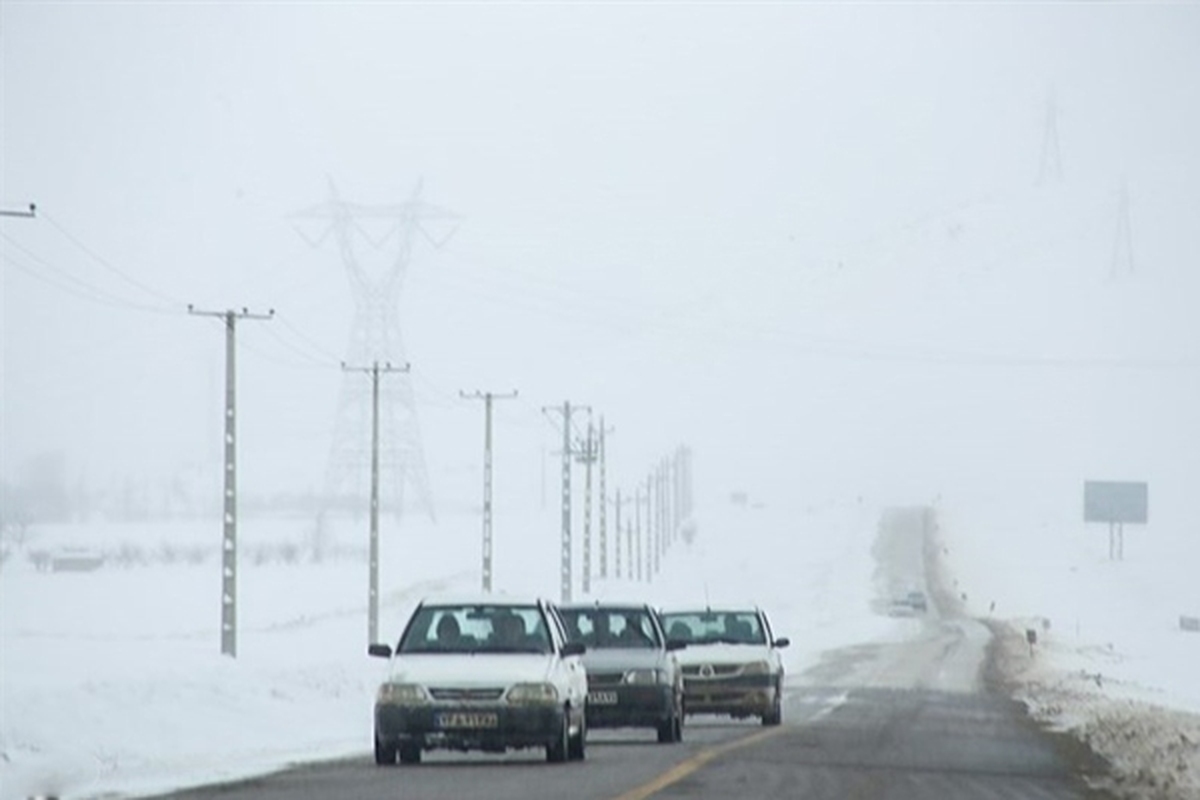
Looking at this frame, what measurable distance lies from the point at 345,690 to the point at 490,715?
18.1 m

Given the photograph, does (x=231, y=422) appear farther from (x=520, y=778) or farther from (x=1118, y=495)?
(x=1118, y=495)

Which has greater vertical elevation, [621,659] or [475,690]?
[475,690]

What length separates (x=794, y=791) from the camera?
82.8 ft

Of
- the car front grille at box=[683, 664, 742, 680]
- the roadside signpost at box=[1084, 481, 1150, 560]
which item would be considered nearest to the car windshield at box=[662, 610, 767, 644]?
the car front grille at box=[683, 664, 742, 680]

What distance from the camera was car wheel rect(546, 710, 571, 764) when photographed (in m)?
29.8

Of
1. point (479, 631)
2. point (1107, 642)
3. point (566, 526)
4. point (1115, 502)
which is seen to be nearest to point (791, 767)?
point (479, 631)

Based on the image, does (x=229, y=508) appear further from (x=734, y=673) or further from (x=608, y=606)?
(x=608, y=606)

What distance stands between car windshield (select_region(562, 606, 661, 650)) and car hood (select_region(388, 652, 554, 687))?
24.1ft

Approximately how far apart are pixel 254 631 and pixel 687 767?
193 ft

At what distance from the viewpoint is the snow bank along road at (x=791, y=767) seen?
2509 centimetres

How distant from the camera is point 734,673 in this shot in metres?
43.5

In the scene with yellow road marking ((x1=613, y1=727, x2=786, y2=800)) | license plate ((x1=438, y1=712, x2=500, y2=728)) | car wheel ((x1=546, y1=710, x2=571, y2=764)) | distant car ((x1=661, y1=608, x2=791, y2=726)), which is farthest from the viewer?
distant car ((x1=661, y1=608, x2=791, y2=726))

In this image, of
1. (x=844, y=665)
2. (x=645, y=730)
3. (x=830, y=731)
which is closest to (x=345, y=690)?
(x=645, y=730)

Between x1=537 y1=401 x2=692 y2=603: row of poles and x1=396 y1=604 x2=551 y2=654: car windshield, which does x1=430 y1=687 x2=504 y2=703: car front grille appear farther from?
x1=537 y1=401 x2=692 y2=603: row of poles
